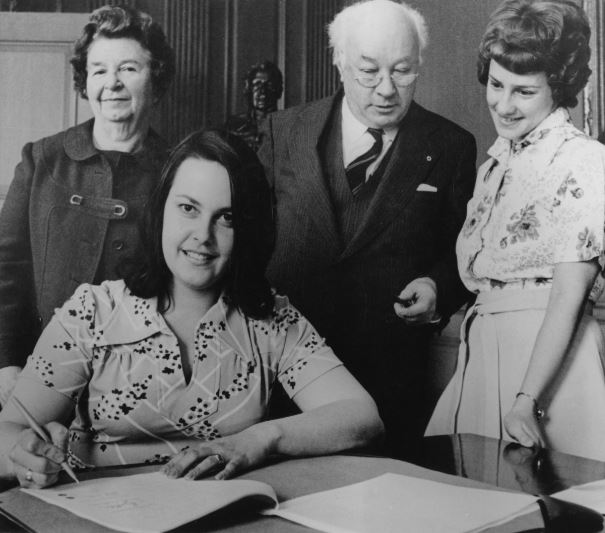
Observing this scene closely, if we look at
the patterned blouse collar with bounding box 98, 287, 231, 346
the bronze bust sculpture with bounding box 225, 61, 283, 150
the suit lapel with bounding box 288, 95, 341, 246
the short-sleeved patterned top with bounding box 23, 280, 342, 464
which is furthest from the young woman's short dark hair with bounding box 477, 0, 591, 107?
the patterned blouse collar with bounding box 98, 287, 231, 346

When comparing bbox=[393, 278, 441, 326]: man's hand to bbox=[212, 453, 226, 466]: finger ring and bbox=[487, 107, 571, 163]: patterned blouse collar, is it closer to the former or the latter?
bbox=[487, 107, 571, 163]: patterned blouse collar

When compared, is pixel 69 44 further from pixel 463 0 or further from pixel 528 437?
pixel 528 437

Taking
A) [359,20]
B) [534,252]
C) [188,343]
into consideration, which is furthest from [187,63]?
[534,252]

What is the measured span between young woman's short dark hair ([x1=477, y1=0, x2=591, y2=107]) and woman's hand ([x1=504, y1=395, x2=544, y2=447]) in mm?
624

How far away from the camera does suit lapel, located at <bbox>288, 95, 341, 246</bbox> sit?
1.72m

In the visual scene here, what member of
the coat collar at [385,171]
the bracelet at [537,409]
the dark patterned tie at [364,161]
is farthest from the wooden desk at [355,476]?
the dark patterned tie at [364,161]

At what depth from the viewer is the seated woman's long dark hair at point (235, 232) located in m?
1.57

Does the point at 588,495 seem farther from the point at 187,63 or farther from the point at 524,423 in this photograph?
the point at 187,63

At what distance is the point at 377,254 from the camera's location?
5.64 ft

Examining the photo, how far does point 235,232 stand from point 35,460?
0.67m

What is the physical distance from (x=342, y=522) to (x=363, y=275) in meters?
0.88

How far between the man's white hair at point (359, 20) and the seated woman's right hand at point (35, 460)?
1.07m

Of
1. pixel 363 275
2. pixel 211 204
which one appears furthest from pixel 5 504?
pixel 363 275
